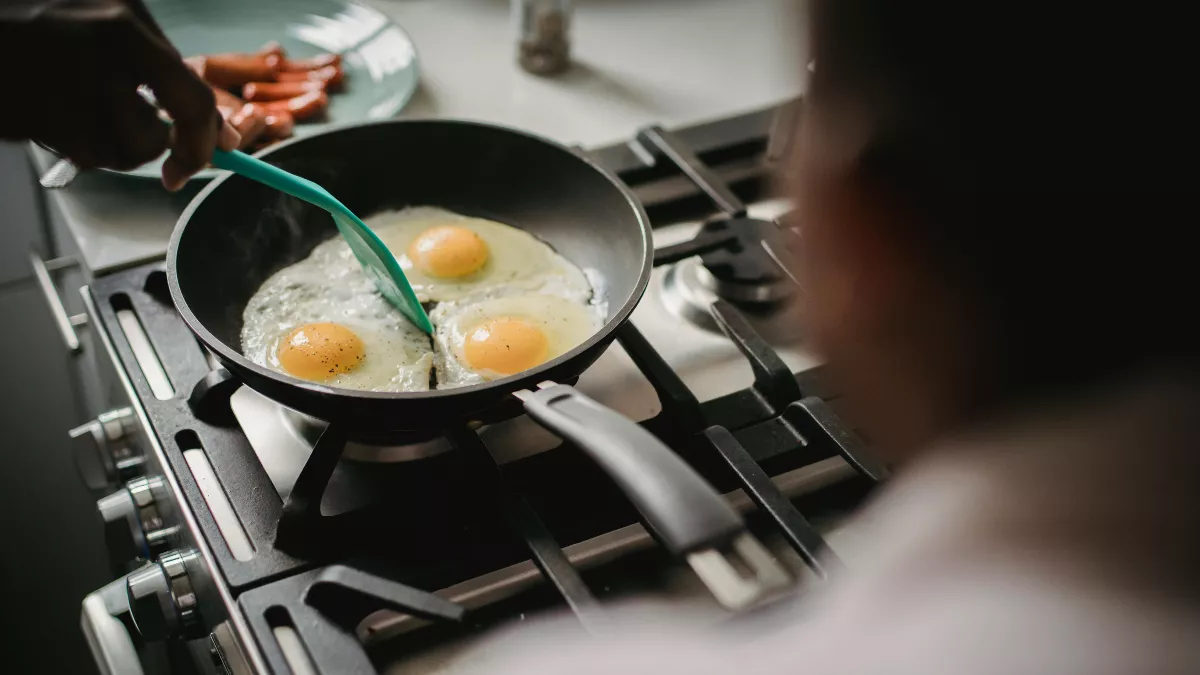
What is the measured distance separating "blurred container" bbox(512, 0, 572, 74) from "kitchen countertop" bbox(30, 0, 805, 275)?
0.02 meters

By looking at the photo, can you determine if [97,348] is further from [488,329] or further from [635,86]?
[635,86]

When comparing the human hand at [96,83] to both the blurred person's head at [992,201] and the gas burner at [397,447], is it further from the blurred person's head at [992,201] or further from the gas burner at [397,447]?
the blurred person's head at [992,201]

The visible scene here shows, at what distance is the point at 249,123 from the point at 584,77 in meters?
0.57

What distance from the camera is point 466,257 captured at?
1.17 m

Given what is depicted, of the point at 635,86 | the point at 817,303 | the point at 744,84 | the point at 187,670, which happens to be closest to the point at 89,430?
the point at 187,670

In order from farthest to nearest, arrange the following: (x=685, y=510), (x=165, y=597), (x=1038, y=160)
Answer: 1. (x=165, y=597)
2. (x=685, y=510)
3. (x=1038, y=160)

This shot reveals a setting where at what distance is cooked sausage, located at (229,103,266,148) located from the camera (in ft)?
4.04

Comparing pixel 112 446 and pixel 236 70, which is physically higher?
pixel 236 70

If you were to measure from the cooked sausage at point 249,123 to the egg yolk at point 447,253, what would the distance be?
27 cm

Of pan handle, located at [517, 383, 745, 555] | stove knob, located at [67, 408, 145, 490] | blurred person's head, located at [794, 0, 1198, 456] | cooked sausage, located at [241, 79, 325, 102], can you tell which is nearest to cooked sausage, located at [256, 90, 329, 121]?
cooked sausage, located at [241, 79, 325, 102]

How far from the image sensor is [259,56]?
4.64 ft

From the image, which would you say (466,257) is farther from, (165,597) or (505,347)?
(165,597)

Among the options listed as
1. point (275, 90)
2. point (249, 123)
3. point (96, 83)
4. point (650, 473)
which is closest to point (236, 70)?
point (275, 90)

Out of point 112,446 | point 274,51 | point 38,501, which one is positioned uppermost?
point 274,51
